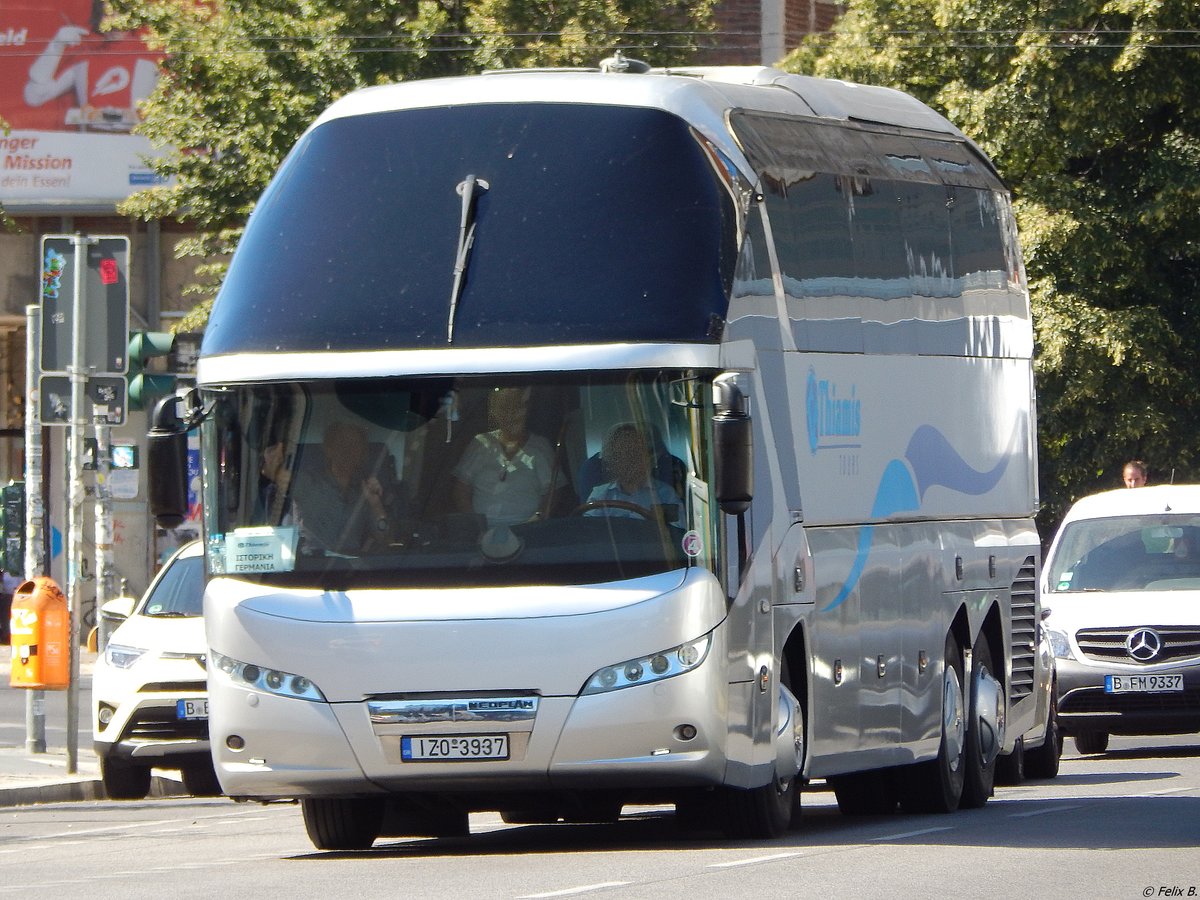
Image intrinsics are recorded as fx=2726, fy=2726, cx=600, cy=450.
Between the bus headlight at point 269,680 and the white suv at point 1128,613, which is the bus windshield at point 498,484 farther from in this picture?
the white suv at point 1128,613

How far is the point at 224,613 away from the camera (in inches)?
475

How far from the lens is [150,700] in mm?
17828

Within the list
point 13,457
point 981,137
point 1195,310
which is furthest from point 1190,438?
point 13,457

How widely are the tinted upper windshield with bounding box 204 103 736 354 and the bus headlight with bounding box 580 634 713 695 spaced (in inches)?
52.8

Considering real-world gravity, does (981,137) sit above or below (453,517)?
above

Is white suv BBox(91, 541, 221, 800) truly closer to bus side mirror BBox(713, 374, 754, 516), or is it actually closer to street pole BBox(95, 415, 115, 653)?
bus side mirror BBox(713, 374, 754, 516)

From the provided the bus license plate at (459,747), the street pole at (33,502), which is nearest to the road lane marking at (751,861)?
the bus license plate at (459,747)

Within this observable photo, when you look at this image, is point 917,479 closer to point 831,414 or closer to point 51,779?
point 831,414

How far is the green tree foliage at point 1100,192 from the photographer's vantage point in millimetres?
29469

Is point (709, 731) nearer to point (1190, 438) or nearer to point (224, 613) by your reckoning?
point (224, 613)

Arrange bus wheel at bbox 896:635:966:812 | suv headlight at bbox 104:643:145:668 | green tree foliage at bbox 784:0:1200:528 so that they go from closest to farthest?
bus wheel at bbox 896:635:966:812 < suv headlight at bbox 104:643:145:668 < green tree foliage at bbox 784:0:1200:528

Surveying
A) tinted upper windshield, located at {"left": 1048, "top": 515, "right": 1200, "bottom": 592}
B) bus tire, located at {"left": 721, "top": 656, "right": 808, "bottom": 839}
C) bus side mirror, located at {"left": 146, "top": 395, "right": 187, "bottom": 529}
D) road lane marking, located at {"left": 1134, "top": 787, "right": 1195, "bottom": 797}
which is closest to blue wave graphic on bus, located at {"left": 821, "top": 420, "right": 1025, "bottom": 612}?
bus tire, located at {"left": 721, "top": 656, "right": 808, "bottom": 839}

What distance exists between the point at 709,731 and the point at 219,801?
7.87 m

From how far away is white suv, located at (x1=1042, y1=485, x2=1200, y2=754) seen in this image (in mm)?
20188
